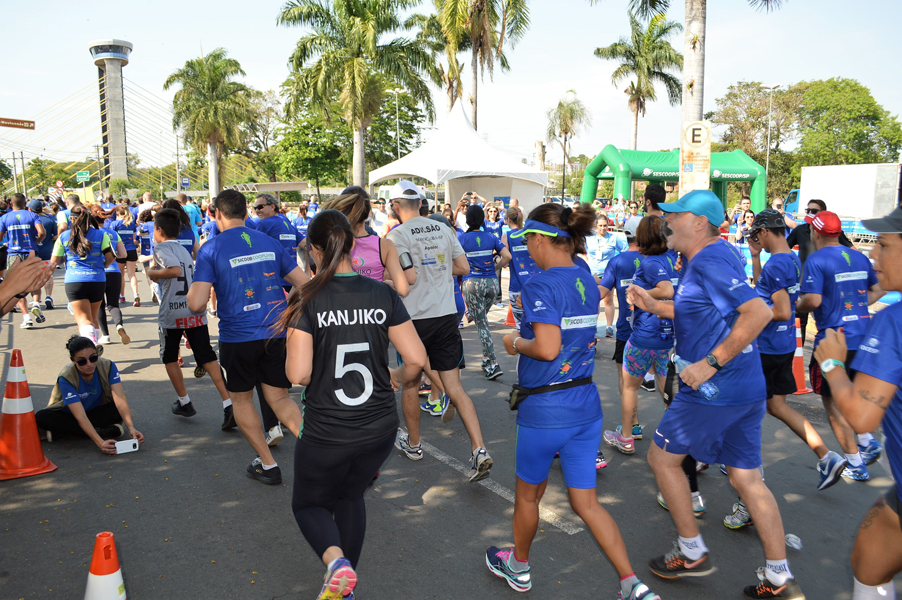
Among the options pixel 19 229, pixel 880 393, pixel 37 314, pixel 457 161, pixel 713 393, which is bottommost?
pixel 37 314

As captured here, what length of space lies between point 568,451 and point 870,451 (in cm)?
315

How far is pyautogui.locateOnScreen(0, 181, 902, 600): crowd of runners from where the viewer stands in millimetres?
2527

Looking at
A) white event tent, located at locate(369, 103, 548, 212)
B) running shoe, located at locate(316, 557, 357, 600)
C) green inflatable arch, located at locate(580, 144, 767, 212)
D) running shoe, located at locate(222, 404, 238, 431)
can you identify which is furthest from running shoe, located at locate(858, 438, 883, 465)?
green inflatable arch, located at locate(580, 144, 767, 212)

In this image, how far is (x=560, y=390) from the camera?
113 inches

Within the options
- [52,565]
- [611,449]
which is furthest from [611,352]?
[52,565]

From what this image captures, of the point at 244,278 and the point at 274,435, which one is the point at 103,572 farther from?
the point at 274,435

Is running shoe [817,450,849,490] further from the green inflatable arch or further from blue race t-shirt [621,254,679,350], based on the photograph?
the green inflatable arch

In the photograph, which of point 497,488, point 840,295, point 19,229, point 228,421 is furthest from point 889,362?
point 19,229

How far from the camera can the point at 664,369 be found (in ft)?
15.7

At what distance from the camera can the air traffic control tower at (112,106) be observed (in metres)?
80.8

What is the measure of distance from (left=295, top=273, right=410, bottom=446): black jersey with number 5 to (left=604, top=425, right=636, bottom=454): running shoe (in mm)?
2970

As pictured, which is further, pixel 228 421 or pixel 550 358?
pixel 228 421

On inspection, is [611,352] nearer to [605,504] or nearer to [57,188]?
[605,504]

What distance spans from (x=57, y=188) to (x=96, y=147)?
76.8 m
